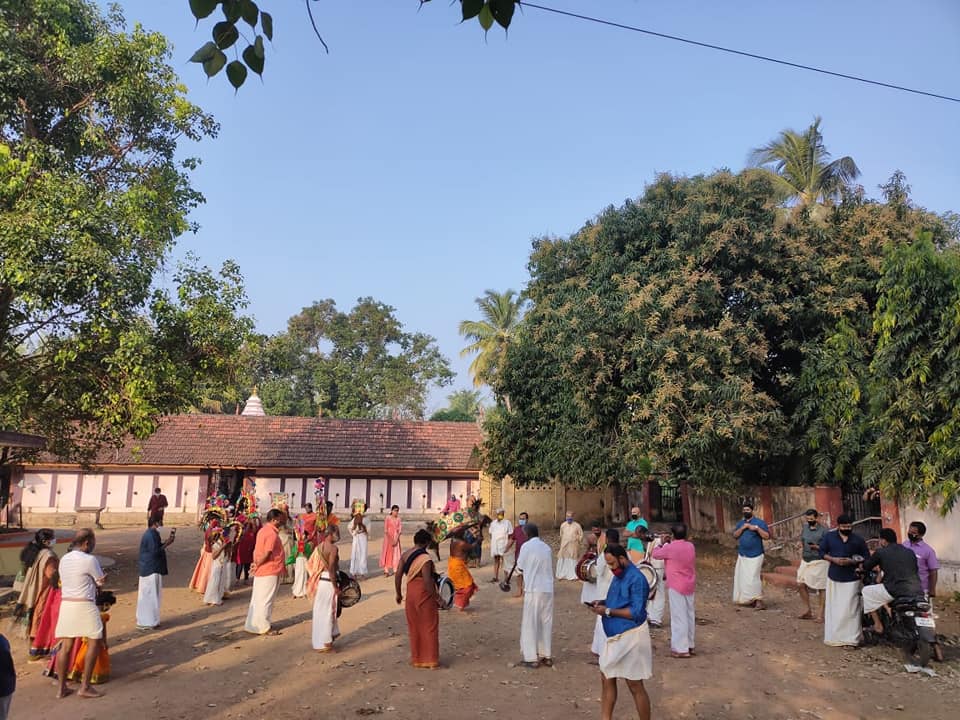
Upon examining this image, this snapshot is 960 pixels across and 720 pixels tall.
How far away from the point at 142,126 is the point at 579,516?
2017cm

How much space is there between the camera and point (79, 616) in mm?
7211

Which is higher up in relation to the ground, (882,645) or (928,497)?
(928,497)

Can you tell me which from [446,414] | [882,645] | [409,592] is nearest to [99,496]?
→ [409,592]

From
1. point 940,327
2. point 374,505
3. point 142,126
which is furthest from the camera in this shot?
point 374,505

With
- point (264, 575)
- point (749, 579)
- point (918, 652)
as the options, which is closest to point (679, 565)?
point (918, 652)

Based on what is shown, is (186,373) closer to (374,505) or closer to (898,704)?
(898,704)

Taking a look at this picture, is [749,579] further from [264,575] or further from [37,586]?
[37,586]

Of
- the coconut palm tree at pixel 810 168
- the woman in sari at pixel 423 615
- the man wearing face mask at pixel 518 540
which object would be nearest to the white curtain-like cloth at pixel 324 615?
the woman in sari at pixel 423 615

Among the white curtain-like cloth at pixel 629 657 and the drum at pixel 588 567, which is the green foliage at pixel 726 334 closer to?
the drum at pixel 588 567

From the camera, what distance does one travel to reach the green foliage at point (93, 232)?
1087cm

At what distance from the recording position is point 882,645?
9.22 m

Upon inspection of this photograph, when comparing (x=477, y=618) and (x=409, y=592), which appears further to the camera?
(x=477, y=618)

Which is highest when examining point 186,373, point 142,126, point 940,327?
point 142,126

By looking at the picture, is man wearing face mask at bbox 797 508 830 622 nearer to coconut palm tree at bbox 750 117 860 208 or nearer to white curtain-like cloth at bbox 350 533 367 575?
white curtain-like cloth at bbox 350 533 367 575
